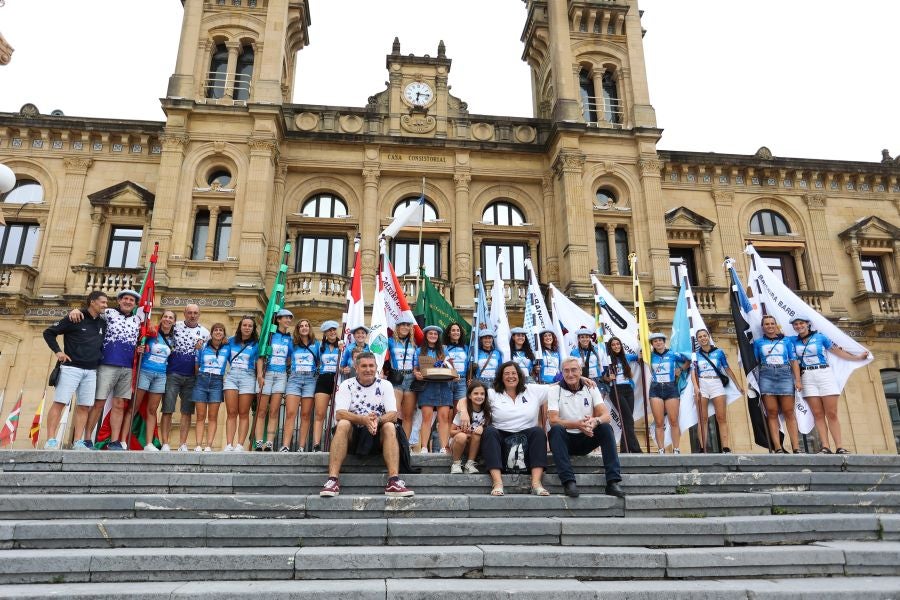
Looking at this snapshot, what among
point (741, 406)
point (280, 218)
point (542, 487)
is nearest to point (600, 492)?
point (542, 487)

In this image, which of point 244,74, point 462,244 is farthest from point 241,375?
point 244,74

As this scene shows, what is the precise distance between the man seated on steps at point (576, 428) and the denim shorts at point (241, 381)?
4.97 metres

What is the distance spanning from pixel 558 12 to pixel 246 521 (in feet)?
75.9

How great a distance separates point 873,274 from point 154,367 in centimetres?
2551

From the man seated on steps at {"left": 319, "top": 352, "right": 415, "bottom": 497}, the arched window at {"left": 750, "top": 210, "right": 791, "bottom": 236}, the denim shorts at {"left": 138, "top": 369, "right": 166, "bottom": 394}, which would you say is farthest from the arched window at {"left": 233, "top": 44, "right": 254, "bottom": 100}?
the arched window at {"left": 750, "top": 210, "right": 791, "bottom": 236}

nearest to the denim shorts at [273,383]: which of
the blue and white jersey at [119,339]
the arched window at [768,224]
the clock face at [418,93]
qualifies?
the blue and white jersey at [119,339]

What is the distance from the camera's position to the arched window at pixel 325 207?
69.5 feet

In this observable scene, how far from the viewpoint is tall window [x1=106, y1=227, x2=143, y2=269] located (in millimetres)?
19859

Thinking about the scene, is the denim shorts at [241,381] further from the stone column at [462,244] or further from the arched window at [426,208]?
the arched window at [426,208]

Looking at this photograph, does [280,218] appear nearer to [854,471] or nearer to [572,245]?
[572,245]

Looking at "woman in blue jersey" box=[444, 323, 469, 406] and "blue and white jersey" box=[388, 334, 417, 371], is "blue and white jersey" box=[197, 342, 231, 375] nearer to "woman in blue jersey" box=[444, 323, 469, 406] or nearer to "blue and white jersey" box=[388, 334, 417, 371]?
"blue and white jersey" box=[388, 334, 417, 371]

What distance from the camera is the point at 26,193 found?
66.4 ft

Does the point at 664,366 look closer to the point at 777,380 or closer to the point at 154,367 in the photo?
the point at 777,380

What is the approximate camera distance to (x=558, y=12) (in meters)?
23.4
